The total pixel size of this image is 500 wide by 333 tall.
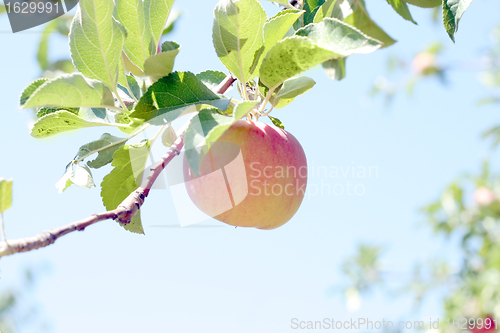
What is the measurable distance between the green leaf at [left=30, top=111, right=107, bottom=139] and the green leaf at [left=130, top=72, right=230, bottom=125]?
0.47 ft

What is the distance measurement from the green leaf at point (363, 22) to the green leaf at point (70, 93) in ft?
1.28

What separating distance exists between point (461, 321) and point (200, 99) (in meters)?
2.40

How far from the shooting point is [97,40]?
1.76ft

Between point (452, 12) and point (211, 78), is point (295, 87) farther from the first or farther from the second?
point (452, 12)

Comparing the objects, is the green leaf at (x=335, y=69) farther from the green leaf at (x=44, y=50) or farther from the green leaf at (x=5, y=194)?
the green leaf at (x=44, y=50)

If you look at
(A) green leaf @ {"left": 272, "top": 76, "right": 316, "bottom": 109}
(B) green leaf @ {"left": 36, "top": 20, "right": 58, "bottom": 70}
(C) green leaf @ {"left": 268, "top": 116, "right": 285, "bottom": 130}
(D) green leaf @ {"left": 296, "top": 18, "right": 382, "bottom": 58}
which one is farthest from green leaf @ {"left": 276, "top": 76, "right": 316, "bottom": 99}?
(B) green leaf @ {"left": 36, "top": 20, "right": 58, "bottom": 70}

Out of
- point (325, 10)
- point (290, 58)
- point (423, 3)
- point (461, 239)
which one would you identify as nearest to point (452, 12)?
point (423, 3)

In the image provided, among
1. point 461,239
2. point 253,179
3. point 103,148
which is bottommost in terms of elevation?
point 461,239

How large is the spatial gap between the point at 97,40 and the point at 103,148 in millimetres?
213

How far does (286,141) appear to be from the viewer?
0.72m

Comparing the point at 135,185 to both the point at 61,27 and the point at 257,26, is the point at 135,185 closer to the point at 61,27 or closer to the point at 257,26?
the point at 257,26

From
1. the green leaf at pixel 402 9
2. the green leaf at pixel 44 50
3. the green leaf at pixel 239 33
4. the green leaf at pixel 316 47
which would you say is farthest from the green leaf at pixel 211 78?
the green leaf at pixel 44 50

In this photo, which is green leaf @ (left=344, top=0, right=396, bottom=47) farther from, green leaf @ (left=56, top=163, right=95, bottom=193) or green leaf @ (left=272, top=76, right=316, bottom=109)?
green leaf @ (left=56, top=163, right=95, bottom=193)

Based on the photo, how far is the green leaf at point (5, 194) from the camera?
0.40 metres
